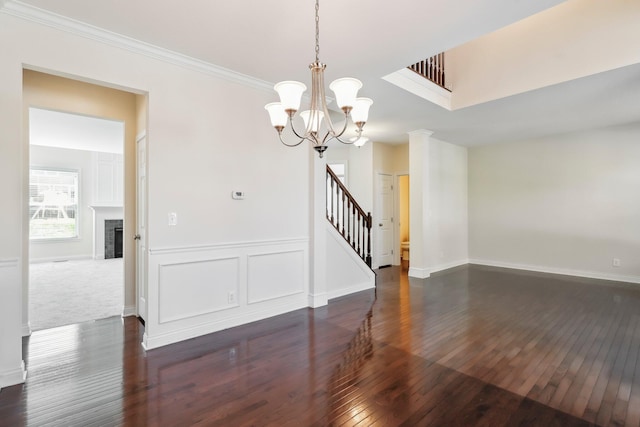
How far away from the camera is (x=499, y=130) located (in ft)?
19.0

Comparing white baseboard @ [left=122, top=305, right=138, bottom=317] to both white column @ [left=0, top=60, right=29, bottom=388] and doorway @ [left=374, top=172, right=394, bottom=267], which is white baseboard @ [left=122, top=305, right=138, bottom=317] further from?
doorway @ [left=374, top=172, right=394, bottom=267]

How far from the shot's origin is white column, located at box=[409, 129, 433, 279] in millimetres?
5895

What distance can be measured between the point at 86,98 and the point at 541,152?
7764mm

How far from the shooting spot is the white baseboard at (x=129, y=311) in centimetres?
379

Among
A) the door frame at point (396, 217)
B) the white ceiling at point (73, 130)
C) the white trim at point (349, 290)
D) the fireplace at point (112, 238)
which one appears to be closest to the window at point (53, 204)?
the fireplace at point (112, 238)

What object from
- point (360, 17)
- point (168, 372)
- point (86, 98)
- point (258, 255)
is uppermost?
point (360, 17)

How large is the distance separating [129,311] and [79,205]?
6493mm

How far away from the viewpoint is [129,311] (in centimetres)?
381

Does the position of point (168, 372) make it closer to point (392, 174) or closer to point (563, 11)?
point (563, 11)

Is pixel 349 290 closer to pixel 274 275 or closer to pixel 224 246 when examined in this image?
pixel 274 275

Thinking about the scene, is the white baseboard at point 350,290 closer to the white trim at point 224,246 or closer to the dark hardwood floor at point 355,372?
the dark hardwood floor at point 355,372

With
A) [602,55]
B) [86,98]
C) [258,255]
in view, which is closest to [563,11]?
[602,55]

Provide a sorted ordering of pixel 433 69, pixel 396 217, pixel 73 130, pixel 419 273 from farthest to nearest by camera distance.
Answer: pixel 396 217, pixel 419 273, pixel 73 130, pixel 433 69

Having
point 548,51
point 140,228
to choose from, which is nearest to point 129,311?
point 140,228
